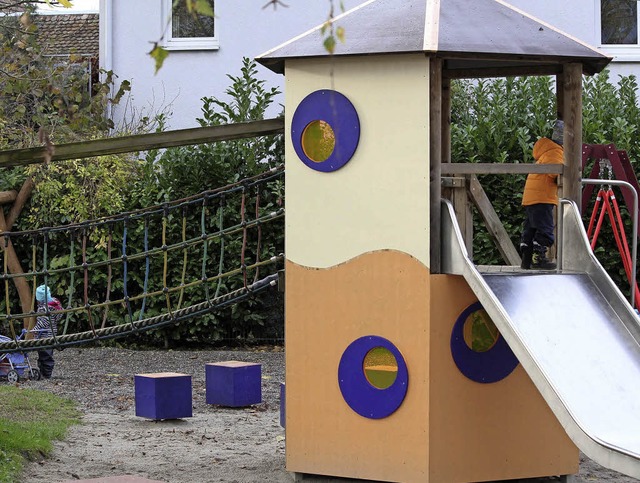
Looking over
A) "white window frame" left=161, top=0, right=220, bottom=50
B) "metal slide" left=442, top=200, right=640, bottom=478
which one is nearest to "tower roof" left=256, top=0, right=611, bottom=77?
"metal slide" left=442, top=200, right=640, bottom=478

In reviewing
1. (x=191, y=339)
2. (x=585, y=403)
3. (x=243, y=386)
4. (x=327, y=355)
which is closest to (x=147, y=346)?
(x=191, y=339)

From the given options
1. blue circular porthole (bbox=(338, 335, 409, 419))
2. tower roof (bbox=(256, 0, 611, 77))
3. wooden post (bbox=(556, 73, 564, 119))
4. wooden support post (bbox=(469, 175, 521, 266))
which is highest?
tower roof (bbox=(256, 0, 611, 77))

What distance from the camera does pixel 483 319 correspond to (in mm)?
6375

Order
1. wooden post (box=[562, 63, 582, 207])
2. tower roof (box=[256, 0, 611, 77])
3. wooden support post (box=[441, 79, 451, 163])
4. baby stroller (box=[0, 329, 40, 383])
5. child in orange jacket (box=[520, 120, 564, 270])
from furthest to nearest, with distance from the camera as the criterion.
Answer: baby stroller (box=[0, 329, 40, 383])
wooden support post (box=[441, 79, 451, 163])
child in orange jacket (box=[520, 120, 564, 270])
wooden post (box=[562, 63, 582, 207])
tower roof (box=[256, 0, 611, 77])

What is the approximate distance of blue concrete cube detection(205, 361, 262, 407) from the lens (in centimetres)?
970

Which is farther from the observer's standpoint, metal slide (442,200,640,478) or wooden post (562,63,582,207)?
wooden post (562,63,582,207)

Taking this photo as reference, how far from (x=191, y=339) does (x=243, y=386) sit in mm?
4179

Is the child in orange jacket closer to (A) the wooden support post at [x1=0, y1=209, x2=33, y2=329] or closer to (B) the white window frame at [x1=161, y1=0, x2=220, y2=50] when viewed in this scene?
(A) the wooden support post at [x1=0, y1=209, x2=33, y2=329]

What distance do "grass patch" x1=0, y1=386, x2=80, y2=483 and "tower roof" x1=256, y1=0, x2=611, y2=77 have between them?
2931 mm

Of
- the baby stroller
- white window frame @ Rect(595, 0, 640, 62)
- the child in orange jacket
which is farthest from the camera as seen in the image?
white window frame @ Rect(595, 0, 640, 62)

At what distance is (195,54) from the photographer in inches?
623

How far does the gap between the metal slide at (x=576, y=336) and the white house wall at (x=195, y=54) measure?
983 cm

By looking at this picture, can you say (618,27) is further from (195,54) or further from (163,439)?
(163,439)

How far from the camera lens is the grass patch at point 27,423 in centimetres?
687
